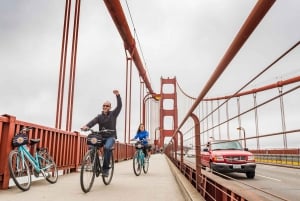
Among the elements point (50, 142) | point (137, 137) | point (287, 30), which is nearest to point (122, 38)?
point (137, 137)

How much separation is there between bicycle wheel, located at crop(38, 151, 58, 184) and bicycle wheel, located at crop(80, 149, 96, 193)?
92 cm

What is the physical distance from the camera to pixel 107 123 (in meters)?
4.91

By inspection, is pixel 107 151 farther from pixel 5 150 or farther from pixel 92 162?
pixel 5 150

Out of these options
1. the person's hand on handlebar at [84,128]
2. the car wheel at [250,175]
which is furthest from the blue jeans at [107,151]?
the car wheel at [250,175]

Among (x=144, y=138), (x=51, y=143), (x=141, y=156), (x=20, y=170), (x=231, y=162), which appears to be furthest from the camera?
(x=231, y=162)

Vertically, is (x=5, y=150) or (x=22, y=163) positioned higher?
(x=5, y=150)

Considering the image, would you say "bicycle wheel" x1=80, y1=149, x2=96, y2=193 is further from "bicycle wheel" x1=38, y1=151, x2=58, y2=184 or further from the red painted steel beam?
the red painted steel beam

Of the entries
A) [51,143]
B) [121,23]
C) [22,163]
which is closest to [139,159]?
[51,143]

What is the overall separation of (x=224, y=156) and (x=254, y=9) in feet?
24.1

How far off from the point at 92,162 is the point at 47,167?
99 centimetres

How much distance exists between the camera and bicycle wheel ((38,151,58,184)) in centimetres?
480

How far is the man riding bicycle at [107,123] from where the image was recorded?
4730 millimetres

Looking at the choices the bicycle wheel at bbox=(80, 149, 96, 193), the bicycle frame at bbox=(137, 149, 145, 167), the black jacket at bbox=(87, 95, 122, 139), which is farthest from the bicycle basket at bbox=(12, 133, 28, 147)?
the bicycle frame at bbox=(137, 149, 145, 167)

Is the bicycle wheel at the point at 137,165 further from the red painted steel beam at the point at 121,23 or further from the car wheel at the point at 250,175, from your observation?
the red painted steel beam at the point at 121,23
